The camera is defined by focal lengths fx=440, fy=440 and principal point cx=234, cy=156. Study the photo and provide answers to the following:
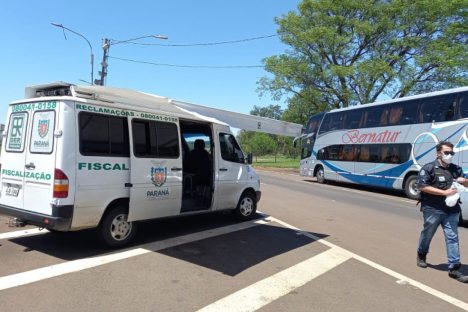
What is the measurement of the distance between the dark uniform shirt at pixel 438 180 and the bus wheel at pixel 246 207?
428 centimetres

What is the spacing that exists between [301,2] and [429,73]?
10.5 metres

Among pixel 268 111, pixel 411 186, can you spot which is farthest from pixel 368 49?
pixel 268 111

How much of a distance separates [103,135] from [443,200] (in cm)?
495

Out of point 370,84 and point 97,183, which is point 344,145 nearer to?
point 370,84

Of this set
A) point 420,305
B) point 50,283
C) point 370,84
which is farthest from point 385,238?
point 370,84

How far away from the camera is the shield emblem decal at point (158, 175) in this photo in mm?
7268

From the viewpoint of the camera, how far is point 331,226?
9805 millimetres

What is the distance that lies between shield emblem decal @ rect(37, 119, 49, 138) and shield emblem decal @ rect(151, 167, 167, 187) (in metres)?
1.75

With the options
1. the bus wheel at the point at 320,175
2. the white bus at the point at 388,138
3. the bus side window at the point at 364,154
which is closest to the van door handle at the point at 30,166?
the white bus at the point at 388,138

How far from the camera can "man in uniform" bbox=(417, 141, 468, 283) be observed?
6.01 metres

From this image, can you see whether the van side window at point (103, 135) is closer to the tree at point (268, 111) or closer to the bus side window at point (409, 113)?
the bus side window at point (409, 113)

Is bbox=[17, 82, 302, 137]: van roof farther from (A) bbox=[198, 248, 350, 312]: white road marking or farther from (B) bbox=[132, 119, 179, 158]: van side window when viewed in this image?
(A) bbox=[198, 248, 350, 312]: white road marking

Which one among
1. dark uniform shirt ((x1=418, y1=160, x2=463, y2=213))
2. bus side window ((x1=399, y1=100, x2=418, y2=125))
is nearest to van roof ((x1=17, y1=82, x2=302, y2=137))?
dark uniform shirt ((x1=418, y1=160, x2=463, y2=213))

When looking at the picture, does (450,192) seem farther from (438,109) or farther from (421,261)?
(438,109)
